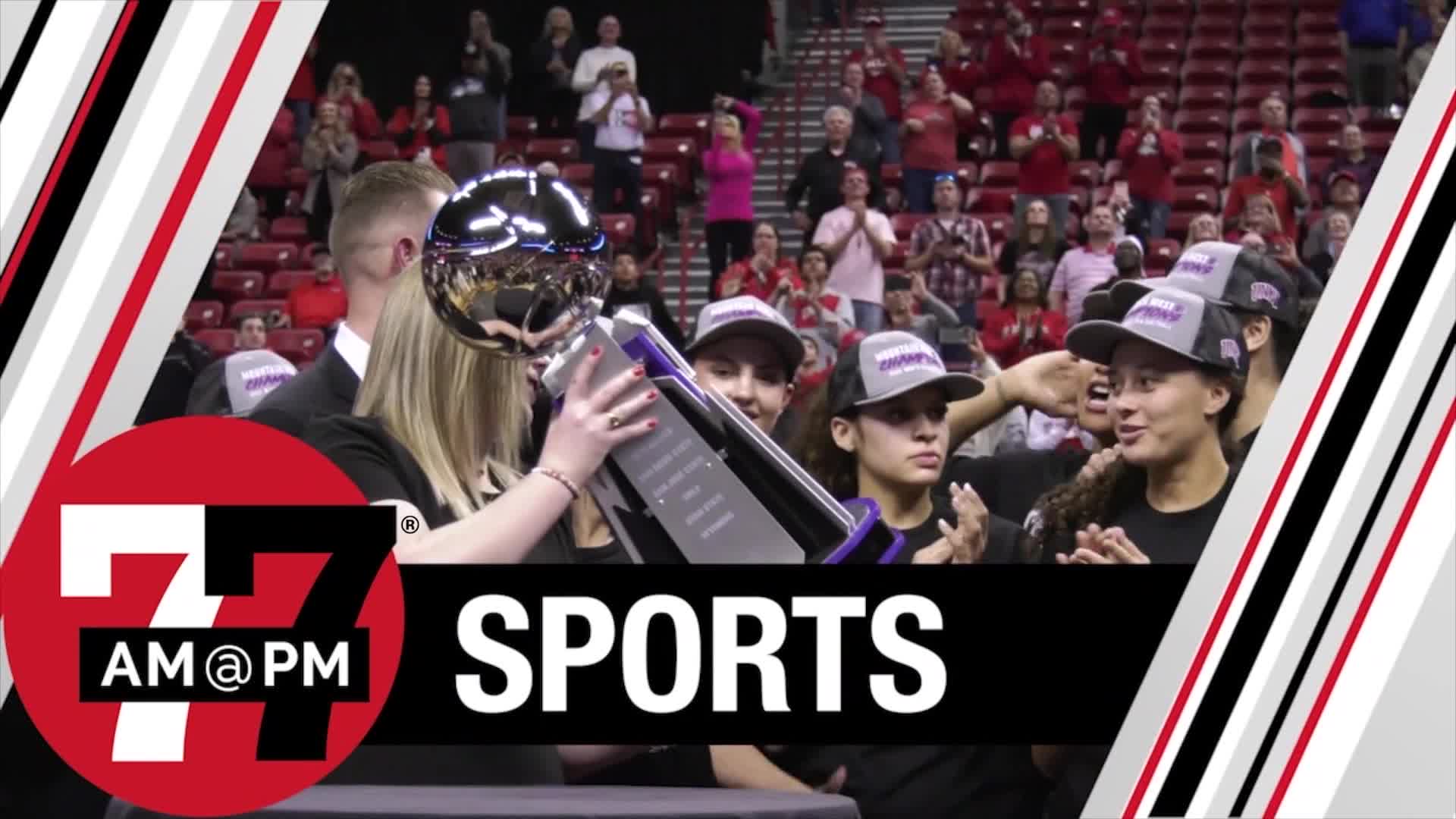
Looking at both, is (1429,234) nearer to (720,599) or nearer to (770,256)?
(720,599)

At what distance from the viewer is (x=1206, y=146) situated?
28.8ft

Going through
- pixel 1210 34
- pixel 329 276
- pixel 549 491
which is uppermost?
pixel 1210 34

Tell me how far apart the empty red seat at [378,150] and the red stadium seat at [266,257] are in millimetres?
489

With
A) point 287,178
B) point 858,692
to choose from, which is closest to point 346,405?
point 858,692

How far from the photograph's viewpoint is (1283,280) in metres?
3.19

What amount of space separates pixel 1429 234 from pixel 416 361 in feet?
3.89

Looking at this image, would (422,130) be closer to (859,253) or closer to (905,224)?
(905,224)

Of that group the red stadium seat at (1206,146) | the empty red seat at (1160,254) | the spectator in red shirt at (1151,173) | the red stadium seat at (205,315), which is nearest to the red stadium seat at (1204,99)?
the red stadium seat at (1206,146)

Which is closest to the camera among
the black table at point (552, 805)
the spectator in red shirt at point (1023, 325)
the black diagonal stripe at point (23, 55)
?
the black table at point (552, 805)

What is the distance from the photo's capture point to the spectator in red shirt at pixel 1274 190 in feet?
23.5

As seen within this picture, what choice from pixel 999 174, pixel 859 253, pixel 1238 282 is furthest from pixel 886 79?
pixel 1238 282

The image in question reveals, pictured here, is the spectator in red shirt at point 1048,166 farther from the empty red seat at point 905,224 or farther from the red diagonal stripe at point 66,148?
the red diagonal stripe at point 66,148

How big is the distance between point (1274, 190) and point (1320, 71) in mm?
2185

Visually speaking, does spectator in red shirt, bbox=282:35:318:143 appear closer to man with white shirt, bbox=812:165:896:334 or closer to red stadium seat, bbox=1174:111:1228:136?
man with white shirt, bbox=812:165:896:334
